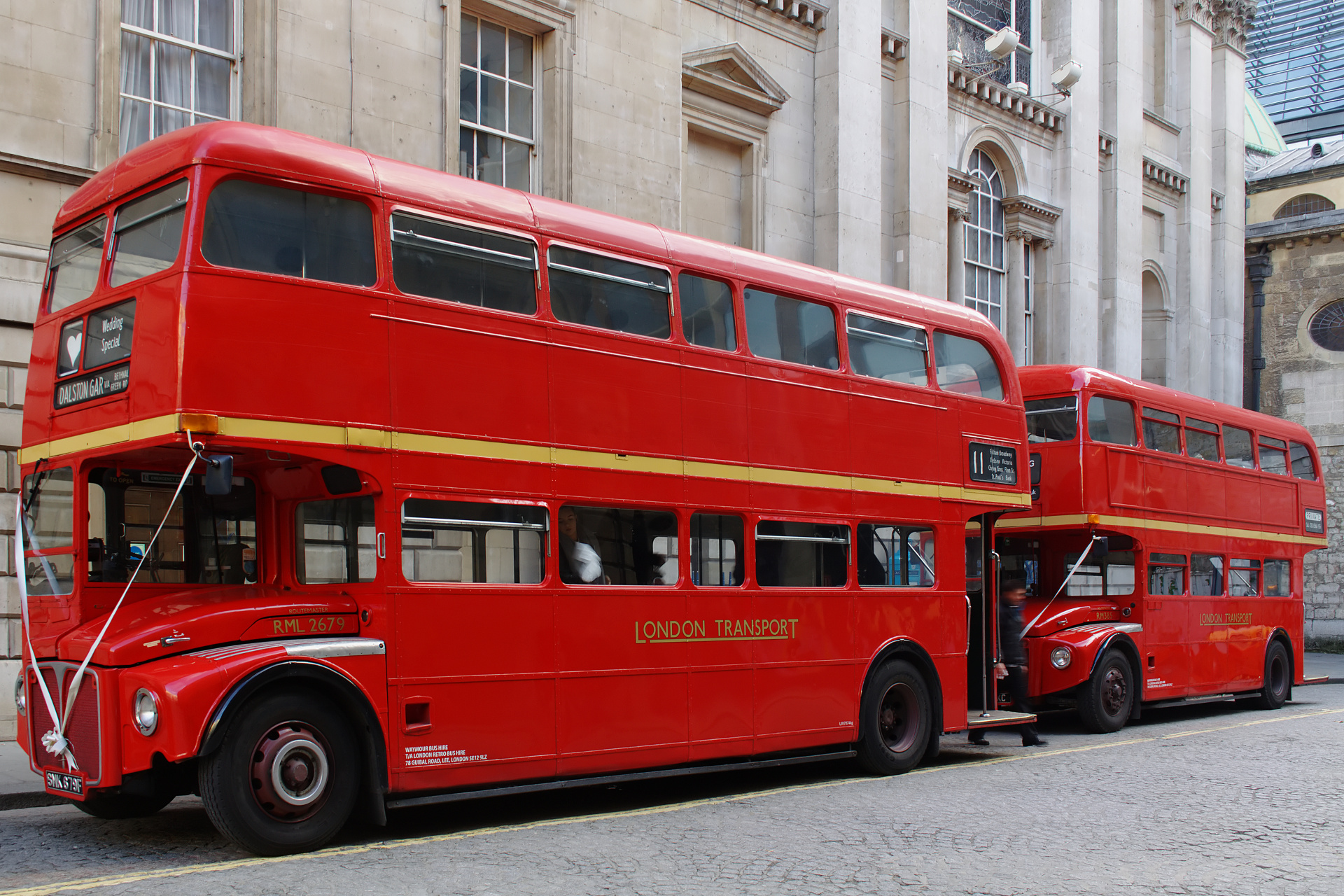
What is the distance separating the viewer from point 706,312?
32.8ft

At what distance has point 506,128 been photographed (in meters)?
16.9

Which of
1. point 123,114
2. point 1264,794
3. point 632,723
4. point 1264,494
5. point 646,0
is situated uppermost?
point 646,0

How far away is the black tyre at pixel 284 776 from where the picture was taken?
275 inches

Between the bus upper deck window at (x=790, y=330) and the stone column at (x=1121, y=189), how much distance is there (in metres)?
18.9

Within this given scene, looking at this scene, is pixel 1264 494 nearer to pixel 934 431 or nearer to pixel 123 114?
pixel 934 431

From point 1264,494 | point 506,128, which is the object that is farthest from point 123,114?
point 1264,494

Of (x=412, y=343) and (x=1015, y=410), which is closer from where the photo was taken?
(x=412, y=343)

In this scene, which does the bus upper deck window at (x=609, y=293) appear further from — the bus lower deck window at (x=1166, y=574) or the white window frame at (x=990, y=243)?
the white window frame at (x=990, y=243)

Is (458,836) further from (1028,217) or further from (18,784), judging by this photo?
(1028,217)

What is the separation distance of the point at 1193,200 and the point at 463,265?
27.6 meters

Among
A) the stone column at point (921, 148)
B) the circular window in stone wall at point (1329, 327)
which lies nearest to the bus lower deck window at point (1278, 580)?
the stone column at point (921, 148)

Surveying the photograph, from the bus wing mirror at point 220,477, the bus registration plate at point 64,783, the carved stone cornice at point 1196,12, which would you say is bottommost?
the bus registration plate at point 64,783

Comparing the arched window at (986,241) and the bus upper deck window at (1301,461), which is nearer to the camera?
the bus upper deck window at (1301,461)

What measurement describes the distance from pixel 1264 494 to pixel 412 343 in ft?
48.3
